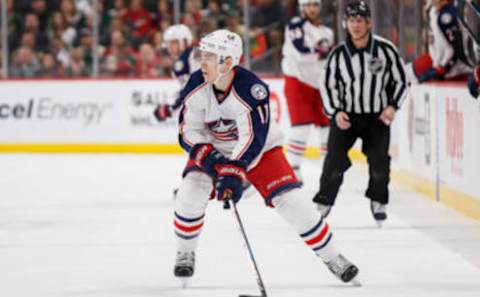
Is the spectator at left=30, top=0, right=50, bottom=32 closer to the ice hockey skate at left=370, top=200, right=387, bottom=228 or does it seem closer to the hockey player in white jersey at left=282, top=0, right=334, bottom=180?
the hockey player in white jersey at left=282, top=0, right=334, bottom=180

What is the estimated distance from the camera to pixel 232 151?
572cm

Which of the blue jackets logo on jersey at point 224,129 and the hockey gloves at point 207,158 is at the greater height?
the blue jackets logo on jersey at point 224,129

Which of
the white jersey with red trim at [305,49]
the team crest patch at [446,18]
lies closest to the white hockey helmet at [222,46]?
the team crest patch at [446,18]

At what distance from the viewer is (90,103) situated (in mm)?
14734

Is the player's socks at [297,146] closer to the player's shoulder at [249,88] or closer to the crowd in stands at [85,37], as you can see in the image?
the crowd in stands at [85,37]

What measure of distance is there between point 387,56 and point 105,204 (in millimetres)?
2693

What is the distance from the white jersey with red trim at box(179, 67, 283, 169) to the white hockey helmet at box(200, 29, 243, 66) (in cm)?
12

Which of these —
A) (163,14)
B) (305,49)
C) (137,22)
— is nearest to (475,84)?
(305,49)

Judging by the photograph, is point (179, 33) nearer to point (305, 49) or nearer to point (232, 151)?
point (305, 49)

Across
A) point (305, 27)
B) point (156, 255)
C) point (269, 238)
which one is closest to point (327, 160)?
point (269, 238)

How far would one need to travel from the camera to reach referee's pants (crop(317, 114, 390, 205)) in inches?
307

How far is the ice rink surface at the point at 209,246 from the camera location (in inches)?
225

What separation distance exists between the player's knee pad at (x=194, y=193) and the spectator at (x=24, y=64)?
9419 millimetres

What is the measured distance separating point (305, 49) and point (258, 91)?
5.16 metres
